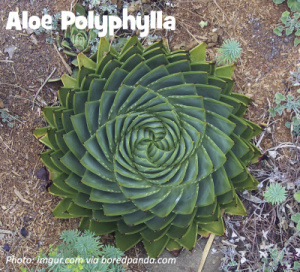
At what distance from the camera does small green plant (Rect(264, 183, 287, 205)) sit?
2842mm

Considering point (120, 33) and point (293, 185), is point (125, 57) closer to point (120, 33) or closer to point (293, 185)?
point (120, 33)

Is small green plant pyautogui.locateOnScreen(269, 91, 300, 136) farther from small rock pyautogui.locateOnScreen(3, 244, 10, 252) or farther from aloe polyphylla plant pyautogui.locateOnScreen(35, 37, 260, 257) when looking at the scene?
small rock pyautogui.locateOnScreen(3, 244, 10, 252)

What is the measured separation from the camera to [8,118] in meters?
3.06

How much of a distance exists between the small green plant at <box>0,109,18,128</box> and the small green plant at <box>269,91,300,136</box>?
72.7 inches

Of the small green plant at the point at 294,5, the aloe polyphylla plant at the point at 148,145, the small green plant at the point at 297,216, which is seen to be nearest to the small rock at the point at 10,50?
the aloe polyphylla plant at the point at 148,145

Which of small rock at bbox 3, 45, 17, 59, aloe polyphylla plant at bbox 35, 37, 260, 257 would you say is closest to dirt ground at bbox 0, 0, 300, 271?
small rock at bbox 3, 45, 17, 59

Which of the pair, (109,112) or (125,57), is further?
(125,57)

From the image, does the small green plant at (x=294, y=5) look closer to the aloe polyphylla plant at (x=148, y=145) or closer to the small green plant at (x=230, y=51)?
the small green plant at (x=230, y=51)

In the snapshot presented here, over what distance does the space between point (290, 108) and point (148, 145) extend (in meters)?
1.25

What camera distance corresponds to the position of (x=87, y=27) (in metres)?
3.16

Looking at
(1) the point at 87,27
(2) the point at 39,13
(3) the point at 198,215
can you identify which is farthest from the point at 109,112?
(2) the point at 39,13

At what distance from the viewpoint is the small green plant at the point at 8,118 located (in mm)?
3041

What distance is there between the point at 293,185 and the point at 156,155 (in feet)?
3.98

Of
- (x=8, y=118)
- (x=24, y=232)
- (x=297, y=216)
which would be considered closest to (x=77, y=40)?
(x=8, y=118)
